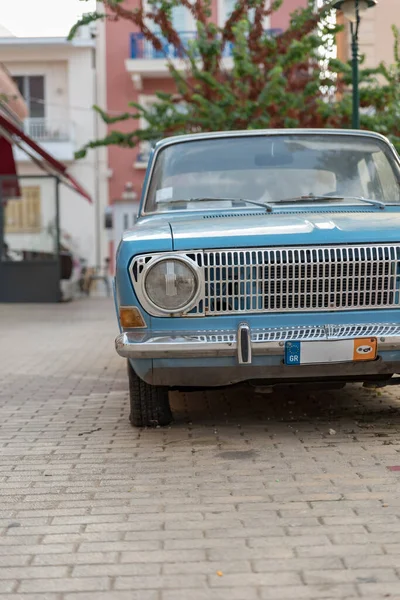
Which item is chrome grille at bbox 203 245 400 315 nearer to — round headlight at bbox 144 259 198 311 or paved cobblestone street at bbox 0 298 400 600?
round headlight at bbox 144 259 198 311

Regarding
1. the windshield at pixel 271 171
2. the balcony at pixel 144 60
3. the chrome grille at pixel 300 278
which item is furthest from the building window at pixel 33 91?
the chrome grille at pixel 300 278

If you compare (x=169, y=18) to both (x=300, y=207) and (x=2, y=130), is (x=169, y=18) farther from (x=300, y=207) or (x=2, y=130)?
(x=300, y=207)

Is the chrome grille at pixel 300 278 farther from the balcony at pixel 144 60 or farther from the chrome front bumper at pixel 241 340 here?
the balcony at pixel 144 60

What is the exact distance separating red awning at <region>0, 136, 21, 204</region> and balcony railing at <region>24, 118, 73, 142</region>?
11.0 meters

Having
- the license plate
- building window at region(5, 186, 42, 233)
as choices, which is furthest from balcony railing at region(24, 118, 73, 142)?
the license plate

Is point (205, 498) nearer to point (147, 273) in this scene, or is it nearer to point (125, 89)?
point (147, 273)

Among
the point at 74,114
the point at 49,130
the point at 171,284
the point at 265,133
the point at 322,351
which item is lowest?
the point at 322,351

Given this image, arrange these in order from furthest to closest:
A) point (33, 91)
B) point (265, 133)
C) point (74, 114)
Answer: point (33, 91), point (74, 114), point (265, 133)

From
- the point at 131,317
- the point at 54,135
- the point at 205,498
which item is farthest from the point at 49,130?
the point at 205,498

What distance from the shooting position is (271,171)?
5.65 meters

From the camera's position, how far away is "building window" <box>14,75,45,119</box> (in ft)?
92.5

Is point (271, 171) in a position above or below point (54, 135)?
below

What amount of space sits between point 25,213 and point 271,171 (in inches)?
493

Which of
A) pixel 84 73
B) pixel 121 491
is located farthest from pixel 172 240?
pixel 84 73
